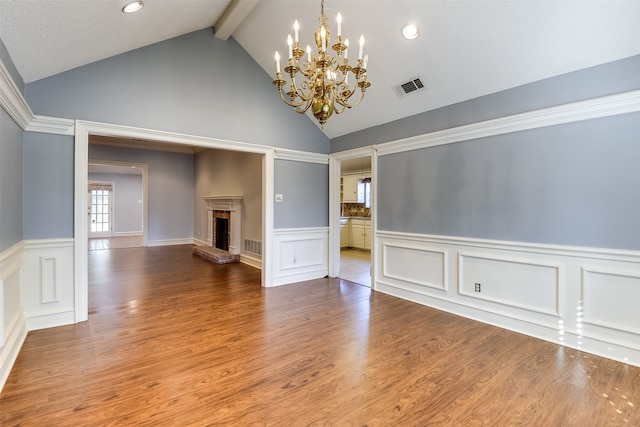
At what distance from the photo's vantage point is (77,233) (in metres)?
3.13

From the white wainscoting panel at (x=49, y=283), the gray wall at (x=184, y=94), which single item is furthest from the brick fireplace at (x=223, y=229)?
the white wainscoting panel at (x=49, y=283)

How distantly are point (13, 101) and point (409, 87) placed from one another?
3.77 metres

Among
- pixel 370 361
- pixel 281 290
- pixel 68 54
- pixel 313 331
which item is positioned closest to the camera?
pixel 370 361

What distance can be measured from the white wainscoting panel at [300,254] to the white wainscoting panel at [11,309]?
2814 millimetres

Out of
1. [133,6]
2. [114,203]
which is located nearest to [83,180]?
[133,6]

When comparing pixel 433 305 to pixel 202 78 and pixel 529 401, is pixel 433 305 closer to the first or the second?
pixel 529 401

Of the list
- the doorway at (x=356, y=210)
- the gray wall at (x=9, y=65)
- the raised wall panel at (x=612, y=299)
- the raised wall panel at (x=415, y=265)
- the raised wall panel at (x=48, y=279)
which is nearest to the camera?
the gray wall at (x=9, y=65)

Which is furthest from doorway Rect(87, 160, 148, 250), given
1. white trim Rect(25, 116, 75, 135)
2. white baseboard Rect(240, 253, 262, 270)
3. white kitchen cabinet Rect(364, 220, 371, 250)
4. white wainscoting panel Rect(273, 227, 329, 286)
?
white trim Rect(25, 116, 75, 135)

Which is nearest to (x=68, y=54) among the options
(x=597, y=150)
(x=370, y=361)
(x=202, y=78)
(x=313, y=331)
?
(x=202, y=78)

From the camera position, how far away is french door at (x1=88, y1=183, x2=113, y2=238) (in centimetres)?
1103

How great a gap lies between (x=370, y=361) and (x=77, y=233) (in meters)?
3.17

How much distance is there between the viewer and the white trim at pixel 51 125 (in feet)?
9.58

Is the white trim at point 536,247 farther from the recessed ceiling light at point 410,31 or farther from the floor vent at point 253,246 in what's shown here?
the floor vent at point 253,246

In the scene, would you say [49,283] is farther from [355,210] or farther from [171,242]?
[355,210]
